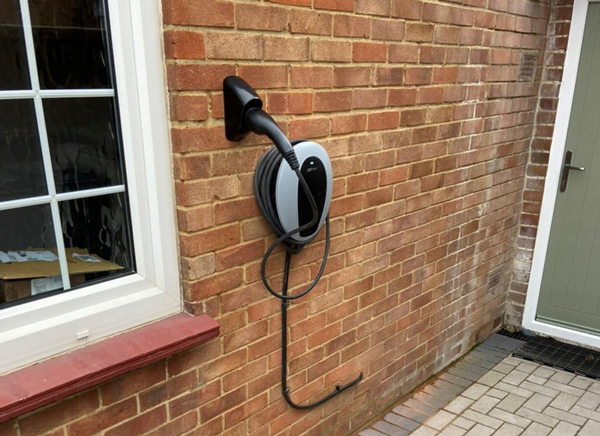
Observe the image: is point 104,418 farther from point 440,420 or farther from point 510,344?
point 510,344

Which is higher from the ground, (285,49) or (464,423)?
(285,49)

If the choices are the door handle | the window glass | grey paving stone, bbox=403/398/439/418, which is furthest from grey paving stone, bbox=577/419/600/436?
the window glass

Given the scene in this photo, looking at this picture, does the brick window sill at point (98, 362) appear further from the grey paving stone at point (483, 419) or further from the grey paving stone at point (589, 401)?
the grey paving stone at point (589, 401)

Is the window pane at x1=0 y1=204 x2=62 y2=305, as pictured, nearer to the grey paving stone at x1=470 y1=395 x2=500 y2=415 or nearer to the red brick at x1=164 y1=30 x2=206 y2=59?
the red brick at x1=164 y1=30 x2=206 y2=59

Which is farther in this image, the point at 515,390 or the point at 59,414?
the point at 515,390

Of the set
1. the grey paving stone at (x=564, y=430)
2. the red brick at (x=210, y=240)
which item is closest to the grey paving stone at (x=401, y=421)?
the grey paving stone at (x=564, y=430)

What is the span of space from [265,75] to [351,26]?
1.70 ft

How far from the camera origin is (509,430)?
111 inches

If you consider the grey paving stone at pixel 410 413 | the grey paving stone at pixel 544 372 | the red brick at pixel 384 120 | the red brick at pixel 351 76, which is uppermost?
the red brick at pixel 351 76

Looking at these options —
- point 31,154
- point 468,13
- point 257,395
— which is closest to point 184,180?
point 31,154

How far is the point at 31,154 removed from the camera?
145 cm

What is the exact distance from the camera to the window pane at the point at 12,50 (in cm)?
134

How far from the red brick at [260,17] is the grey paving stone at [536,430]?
2.54 metres

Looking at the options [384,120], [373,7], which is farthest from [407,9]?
[384,120]
